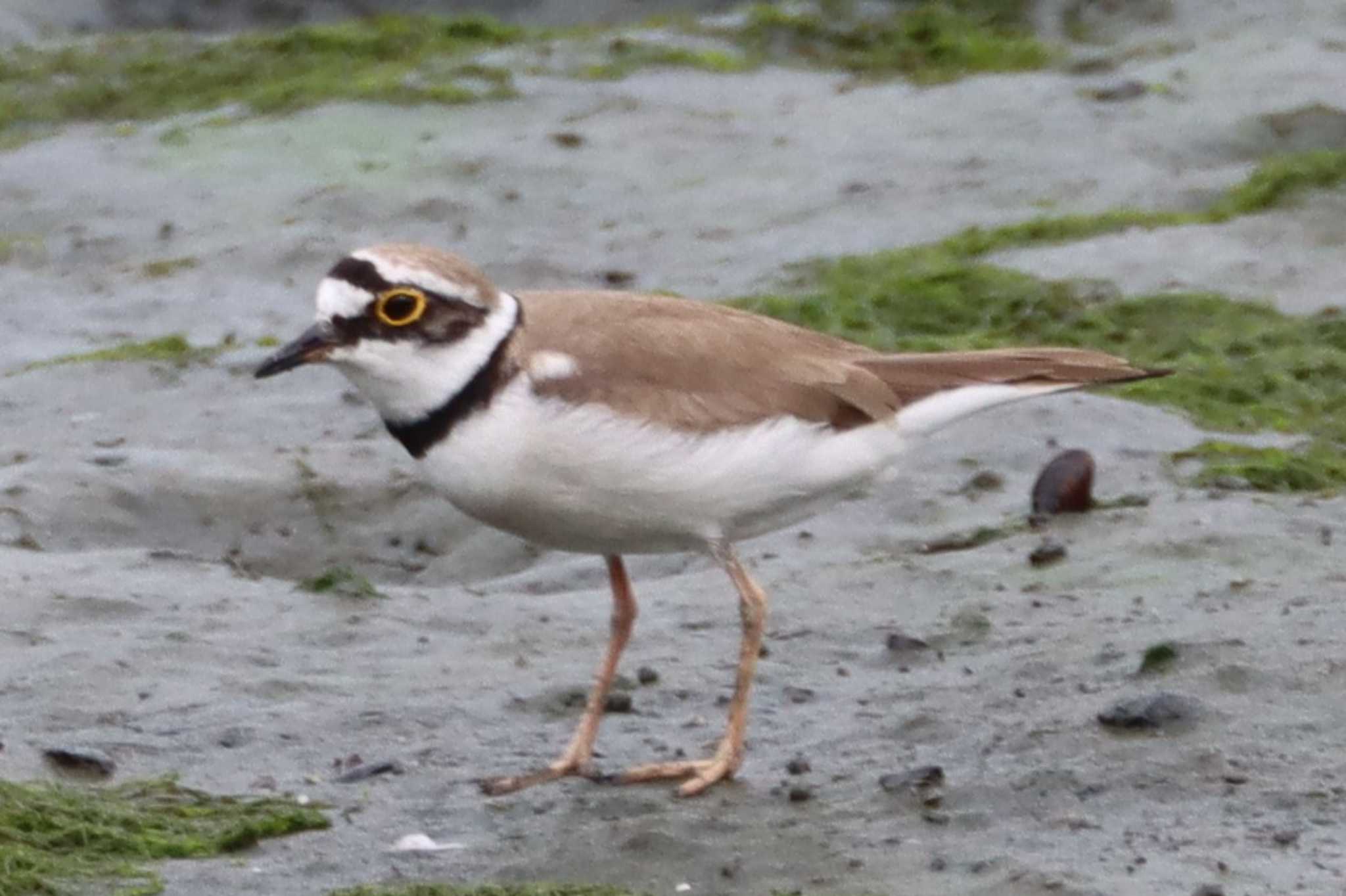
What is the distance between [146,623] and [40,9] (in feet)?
41.2

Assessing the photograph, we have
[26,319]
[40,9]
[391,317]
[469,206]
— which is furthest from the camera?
[40,9]

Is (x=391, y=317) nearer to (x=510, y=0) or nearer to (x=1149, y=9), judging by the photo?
(x=1149, y=9)

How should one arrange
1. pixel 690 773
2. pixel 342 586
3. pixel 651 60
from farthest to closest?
pixel 651 60 → pixel 342 586 → pixel 690 773

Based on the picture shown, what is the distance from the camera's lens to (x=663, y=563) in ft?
29.9

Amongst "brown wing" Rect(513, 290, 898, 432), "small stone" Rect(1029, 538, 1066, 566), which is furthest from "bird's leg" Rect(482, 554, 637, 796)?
"small stone" Rect(1029, 538, 1066, 566)

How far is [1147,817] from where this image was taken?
5.84m

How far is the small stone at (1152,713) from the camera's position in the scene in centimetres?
638

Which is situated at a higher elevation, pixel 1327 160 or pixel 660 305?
pixel 660 305

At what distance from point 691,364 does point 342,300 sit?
1.01 m

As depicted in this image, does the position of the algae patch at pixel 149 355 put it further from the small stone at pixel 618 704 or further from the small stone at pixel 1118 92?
the small stone at pixel 1118 92

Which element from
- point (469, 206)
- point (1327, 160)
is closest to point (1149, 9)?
point (1327, 160)

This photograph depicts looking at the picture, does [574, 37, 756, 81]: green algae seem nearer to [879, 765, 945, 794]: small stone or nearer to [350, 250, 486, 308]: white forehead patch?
[350, 250, 486, 308]: white forehead patch

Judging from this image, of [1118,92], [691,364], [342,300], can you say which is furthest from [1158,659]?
[1118,92]

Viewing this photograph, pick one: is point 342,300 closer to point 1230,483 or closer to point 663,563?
point 663,563
